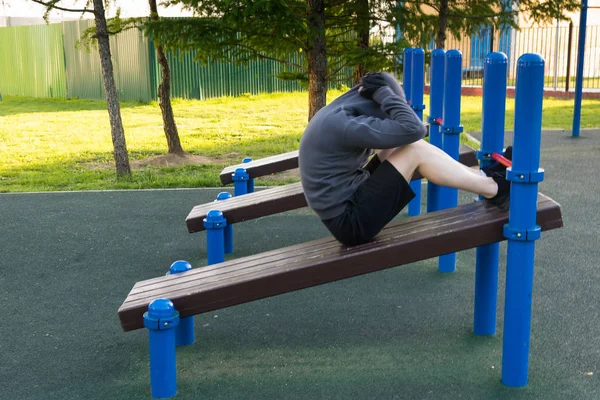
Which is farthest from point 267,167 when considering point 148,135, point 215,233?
point 148,135

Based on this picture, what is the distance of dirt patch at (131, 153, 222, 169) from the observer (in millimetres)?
10344

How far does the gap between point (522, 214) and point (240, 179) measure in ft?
11.3

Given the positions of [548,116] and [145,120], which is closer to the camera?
[548,116]

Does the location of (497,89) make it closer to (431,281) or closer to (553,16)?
(431,281)

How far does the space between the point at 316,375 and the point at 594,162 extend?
22.9ft

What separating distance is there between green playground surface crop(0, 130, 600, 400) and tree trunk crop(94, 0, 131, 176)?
2.61 m

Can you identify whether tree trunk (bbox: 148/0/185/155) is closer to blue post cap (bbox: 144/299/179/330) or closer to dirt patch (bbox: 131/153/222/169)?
dirt patch (bbox: 131/153/222/169)

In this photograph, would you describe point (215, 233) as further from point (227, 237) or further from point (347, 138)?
point (347, 138)

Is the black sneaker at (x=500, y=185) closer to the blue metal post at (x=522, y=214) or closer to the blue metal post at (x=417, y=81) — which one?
the blue metal post at (x=522, y=214)

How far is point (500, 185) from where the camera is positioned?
368 cm

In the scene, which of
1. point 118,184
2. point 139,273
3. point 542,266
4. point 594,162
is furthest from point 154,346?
point 594,162

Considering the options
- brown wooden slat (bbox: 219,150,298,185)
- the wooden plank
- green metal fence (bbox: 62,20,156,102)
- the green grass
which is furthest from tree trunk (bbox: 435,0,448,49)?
green metal fence (bbox: 62,20,156,102)

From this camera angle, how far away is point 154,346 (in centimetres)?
338

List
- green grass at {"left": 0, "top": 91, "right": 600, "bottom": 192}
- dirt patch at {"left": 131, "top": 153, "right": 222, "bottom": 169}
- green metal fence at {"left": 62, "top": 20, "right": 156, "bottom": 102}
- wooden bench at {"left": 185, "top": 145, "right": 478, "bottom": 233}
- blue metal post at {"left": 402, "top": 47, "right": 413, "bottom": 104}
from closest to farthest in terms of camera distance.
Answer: wooden bench at {"left": 185, "top": 145, "right": 478, "bottom": 233}
blue metal post at {"left": 402, "top": 47, "right": 413, "bottom": 104}
green grass at {"left": 0, "top": 91, "right": 600, "bottom": 192}
dirt patch at {"left": 131, "top": 153, "right": 222, "bottom": 169}
green metal fence at {"left": 62, "top": 20, "right": 156, "bottom": 102}
